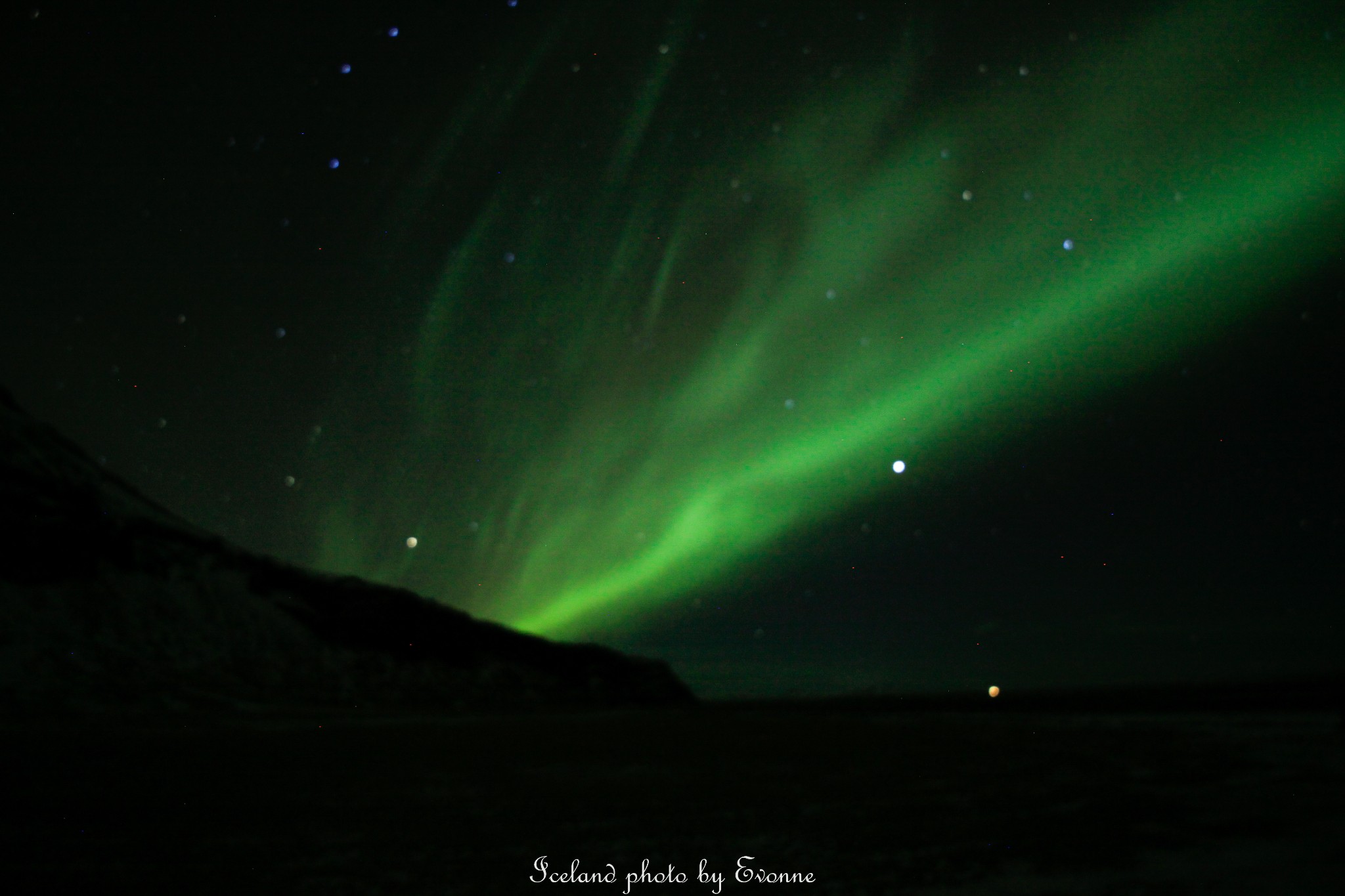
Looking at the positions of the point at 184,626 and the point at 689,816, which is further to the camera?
the point at 184,626

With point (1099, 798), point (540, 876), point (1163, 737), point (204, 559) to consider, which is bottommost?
point (540, 876)

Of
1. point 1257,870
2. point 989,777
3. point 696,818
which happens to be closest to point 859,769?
point 989,777

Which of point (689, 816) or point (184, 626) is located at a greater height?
point (184, 626)

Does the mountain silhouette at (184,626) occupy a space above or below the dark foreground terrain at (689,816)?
above

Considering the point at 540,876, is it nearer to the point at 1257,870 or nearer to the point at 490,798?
the point at 490,798

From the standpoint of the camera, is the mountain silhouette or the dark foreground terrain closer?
the dark foreground terrain

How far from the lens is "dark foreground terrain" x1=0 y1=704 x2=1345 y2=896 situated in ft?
25.4

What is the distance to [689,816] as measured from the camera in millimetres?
10805

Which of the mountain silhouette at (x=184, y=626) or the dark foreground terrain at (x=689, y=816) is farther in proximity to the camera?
the mountain silhouette at (x=184, y=626)

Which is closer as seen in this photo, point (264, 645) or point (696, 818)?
point (696, 818)

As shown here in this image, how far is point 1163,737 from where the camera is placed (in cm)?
2252

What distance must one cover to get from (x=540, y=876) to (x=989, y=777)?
9.62 metres

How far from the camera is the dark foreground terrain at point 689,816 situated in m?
7.74

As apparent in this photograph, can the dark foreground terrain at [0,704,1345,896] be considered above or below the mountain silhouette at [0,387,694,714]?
below
